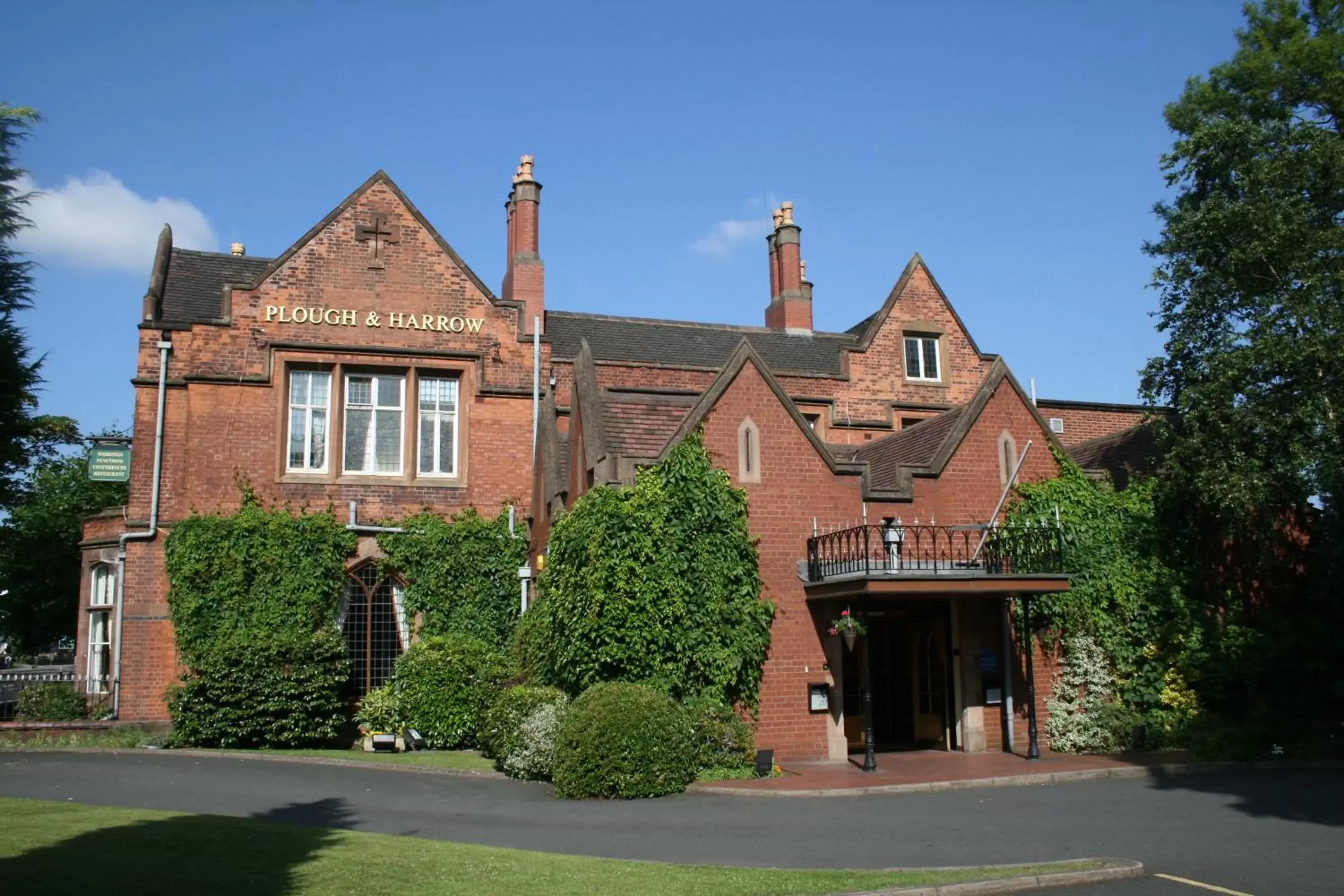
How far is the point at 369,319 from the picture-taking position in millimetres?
24609

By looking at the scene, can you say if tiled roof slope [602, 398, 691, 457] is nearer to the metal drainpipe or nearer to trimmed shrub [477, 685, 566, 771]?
trimmed shrub [477, 685, 566, 771]

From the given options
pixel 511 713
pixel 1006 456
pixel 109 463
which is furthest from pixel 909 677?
pixel 109 463

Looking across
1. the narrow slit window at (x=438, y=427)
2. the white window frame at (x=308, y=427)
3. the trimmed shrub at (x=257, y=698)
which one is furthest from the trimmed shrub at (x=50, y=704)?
the narrow slit window at (x=438, y=427)

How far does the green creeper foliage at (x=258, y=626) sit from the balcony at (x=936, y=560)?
32.1 ft

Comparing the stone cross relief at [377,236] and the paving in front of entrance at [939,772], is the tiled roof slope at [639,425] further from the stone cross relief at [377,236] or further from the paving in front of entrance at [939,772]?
the stone cross relief at [377,236]

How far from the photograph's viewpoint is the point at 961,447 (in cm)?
2053

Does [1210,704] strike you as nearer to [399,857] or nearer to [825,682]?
[825,682]

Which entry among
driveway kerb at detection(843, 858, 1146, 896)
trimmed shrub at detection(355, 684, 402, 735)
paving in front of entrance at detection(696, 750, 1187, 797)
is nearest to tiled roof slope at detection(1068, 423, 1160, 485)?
paving in front of entrance at detection(696, 750, 1187, 797)

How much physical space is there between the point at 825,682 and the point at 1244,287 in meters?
10.1

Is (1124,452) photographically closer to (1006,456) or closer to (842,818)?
(1006,456)

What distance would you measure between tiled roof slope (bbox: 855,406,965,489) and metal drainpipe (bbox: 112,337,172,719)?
14.2 meters

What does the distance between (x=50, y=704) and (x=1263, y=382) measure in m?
23.1

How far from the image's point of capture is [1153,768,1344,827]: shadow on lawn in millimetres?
12797

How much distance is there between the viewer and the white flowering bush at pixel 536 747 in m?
16.3
